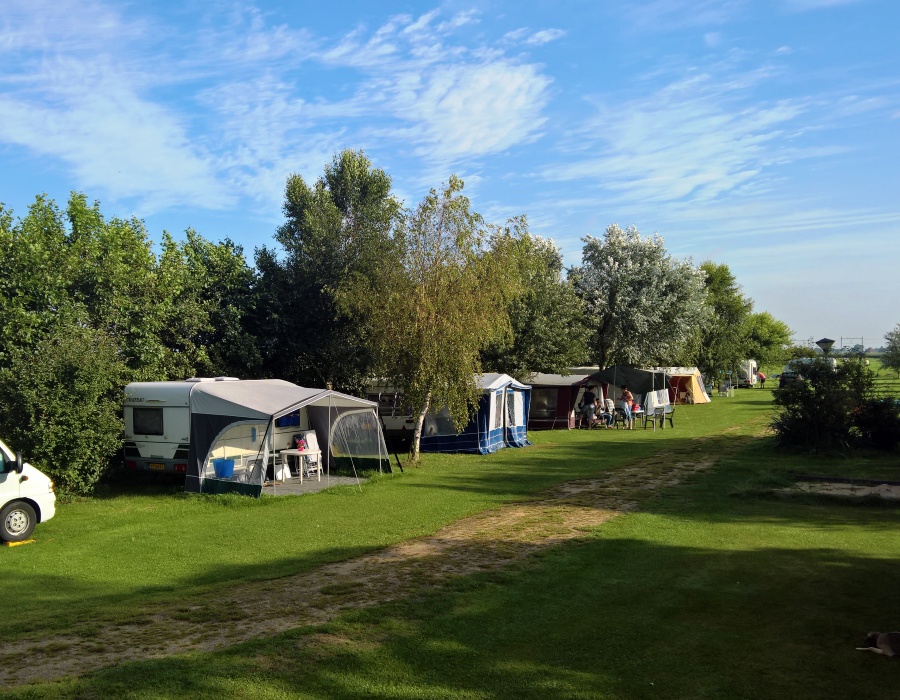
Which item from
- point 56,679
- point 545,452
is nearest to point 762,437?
point 545,452

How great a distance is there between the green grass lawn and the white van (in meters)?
0.40

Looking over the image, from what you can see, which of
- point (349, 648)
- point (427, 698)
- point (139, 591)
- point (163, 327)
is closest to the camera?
point (427, 698)

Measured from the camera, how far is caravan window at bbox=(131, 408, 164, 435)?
1527cm

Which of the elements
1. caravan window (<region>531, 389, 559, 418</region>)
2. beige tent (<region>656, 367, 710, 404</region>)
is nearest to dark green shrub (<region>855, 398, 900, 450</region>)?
caravan window (<region>531, 389, 559, 418</region>)

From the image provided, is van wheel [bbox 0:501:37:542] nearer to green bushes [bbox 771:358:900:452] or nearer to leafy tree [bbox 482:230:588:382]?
green bushes [bbox 771:358:900:452]

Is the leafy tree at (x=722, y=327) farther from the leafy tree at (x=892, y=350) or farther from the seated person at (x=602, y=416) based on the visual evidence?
the seated person at (x=602, y=416)

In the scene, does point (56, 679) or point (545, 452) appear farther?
point (545, 452)

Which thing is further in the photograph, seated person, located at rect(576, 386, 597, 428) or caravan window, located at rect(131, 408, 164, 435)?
seated person, located at rect(576, 386, 597, 428)

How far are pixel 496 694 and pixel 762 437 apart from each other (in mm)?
19717

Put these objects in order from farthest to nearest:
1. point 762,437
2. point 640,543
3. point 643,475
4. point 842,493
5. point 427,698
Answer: point 762,437
point 643,475
point 842,493
point 640,543
point 427,698

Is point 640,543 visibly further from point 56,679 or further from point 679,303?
point 679,303

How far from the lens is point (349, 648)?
228 inches

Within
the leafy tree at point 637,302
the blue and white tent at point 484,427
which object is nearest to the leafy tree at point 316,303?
the blue and white tent at point 484,427

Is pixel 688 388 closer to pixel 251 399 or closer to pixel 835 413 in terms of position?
pixel 835 413
